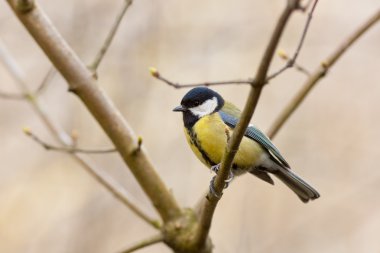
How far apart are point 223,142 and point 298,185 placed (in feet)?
1.41

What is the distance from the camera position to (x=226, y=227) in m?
4.48

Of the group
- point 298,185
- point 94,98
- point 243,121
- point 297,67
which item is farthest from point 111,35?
point 298,185

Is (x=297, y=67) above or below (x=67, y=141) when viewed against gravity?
above

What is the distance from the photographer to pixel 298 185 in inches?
108

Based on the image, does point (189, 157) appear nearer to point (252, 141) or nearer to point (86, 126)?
point (86, 126)

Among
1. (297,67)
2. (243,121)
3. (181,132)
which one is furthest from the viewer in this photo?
(181,132)

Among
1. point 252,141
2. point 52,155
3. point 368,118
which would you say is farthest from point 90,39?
point 368,118

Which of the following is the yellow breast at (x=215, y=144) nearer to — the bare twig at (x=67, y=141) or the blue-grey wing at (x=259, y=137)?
the blue-grey wing at (x=259, y=137)

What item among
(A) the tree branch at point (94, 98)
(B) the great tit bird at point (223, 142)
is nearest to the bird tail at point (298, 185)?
(B) the great tit bird at point (223, 142)

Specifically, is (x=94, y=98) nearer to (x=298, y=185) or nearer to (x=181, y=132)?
(x=298, y=185)

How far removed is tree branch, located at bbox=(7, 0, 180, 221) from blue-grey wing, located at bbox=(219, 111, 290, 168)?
0.47 m

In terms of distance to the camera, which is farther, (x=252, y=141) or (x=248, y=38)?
(x=248, y=38)

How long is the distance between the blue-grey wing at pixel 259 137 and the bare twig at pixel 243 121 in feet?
1.97

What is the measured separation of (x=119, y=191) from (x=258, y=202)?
186 cm
